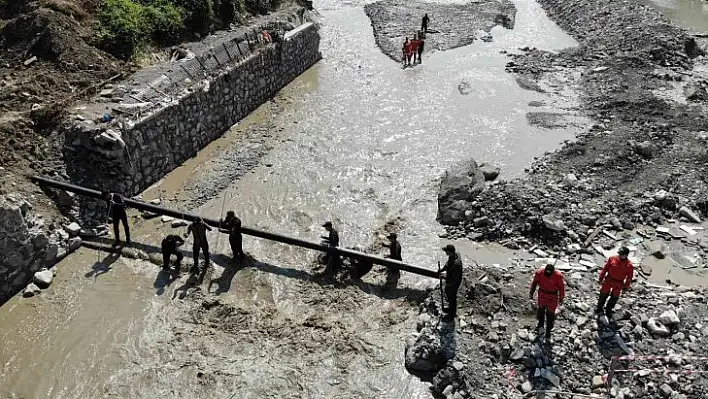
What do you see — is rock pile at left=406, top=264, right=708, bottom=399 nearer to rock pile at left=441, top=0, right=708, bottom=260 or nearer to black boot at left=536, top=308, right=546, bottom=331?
black boot at left=536, top=308, right=546, bottom=331

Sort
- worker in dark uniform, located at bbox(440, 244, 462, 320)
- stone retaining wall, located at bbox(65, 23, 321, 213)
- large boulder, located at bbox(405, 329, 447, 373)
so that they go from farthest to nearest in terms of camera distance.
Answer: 1. stone retaining wall, located at bbox(65, 23, 321, 213)
2. worker in dark uniform, located at bbox(440, 244, 462, 320)
3. large boulder, located at bbox(405, 329, 447, 373)

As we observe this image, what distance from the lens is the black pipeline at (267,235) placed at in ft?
39.0

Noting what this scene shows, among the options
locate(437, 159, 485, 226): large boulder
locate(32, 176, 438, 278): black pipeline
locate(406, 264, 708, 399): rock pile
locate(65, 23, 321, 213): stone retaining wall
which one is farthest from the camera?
locate(65, 23, 321, 213): stone retaining wall

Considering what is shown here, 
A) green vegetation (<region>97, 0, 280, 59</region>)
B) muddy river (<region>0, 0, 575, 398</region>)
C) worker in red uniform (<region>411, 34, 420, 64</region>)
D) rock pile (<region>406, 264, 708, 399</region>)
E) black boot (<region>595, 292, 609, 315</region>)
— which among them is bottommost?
muddy river (<region>0, 0, 575, 398</region>)

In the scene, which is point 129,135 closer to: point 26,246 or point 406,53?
point 26,246

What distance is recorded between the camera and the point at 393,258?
40.3 feet

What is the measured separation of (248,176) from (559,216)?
28.9 feet

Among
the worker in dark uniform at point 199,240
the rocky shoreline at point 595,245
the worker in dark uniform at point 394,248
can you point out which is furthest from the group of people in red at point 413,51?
the worker in dark uniform at point 199,240

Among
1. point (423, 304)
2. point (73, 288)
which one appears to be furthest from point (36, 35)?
point (423, 304)

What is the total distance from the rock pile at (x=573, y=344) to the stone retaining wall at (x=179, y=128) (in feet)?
30.2

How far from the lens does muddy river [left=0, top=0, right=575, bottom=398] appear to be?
33.1 feet

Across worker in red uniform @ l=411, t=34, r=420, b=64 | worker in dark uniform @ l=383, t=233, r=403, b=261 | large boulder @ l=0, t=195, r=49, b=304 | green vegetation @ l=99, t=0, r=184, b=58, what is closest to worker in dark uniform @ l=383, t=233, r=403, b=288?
worker in dark uniform @ l=383, t=233, r=403, b=261

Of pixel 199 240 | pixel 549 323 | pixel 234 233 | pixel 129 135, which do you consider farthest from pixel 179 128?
pixel 549 323

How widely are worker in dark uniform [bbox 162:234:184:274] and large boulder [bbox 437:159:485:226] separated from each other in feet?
21.6
